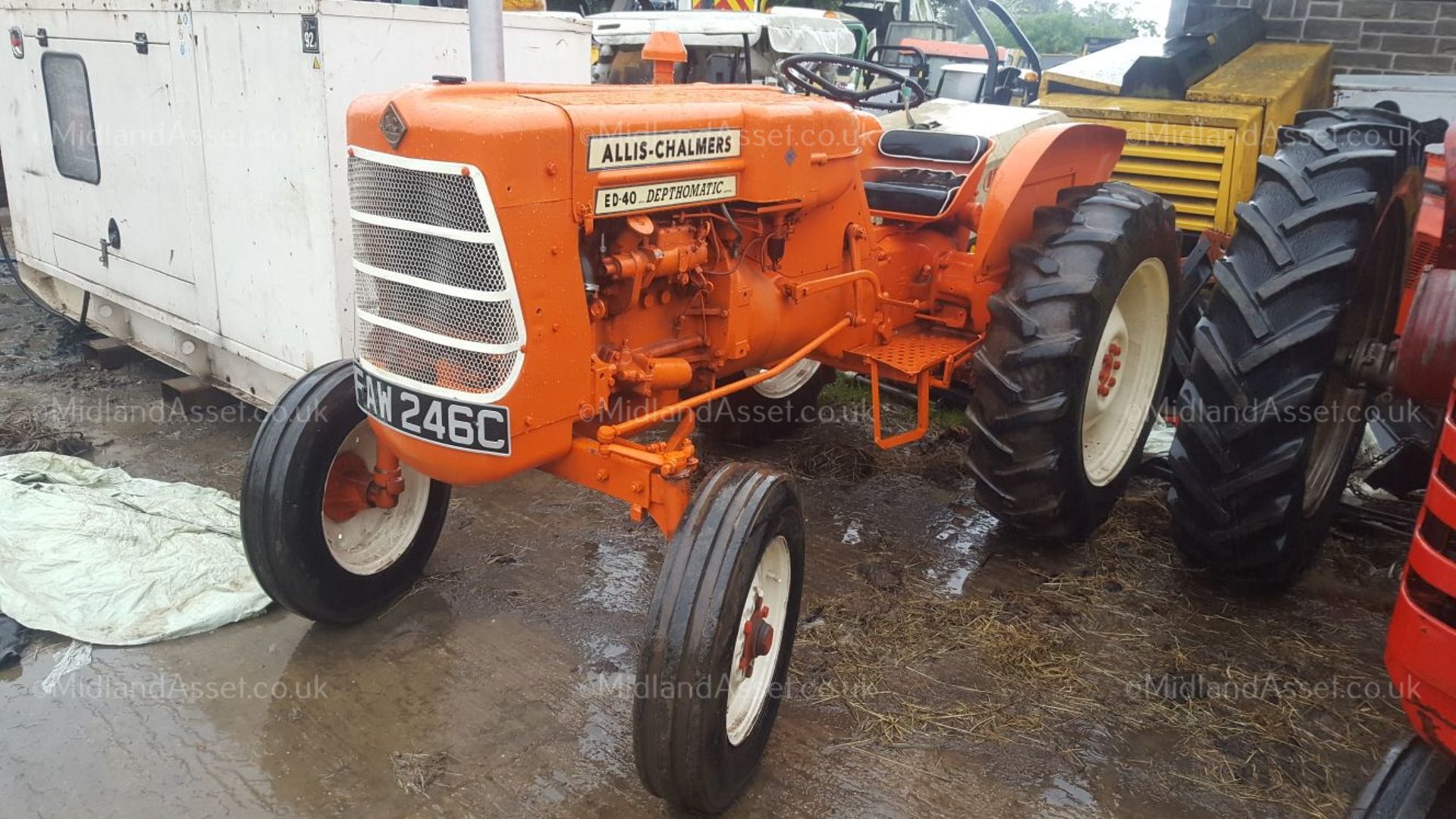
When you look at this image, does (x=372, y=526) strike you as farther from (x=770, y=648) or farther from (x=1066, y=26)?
(x=1066, y=26)

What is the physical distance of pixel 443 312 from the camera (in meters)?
2.47

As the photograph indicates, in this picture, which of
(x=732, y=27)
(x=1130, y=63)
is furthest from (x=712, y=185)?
(x=732, y=27)

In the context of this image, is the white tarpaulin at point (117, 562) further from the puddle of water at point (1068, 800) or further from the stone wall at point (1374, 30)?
the stone wall at point (1374, 30)

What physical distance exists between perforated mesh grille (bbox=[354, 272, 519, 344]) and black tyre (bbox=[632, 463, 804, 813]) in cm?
60

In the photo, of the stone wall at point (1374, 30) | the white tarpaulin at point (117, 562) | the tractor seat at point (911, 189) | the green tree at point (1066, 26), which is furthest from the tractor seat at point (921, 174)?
the green tree at point (1066, 26)

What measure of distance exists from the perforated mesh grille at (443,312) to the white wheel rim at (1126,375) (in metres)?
2.33

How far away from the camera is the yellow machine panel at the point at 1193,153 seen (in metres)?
5.03

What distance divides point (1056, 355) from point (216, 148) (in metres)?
3.50

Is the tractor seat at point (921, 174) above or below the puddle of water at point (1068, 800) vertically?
above

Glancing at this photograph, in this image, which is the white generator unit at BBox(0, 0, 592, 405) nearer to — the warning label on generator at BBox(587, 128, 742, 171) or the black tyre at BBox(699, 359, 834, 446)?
the black tyre at BBox(699, 359, 834, 446)

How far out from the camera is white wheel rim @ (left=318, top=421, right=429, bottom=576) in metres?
3.22

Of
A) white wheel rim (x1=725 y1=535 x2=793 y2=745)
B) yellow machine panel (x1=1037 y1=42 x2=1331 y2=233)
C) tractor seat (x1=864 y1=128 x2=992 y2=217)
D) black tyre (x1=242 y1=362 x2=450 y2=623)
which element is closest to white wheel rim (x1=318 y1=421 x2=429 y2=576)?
black tyre (x1=242 y1=362 x2=450 y2=623)

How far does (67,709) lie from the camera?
2.89 metres

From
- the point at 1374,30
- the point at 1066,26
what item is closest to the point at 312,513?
the point at 1374,30
